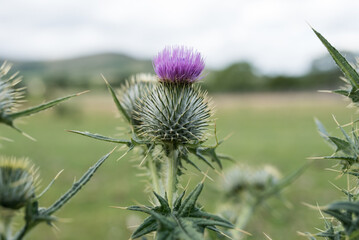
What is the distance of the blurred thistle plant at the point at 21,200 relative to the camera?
1586 mm

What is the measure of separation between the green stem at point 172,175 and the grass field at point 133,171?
11 centimetres

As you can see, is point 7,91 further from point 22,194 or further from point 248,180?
point 248,180

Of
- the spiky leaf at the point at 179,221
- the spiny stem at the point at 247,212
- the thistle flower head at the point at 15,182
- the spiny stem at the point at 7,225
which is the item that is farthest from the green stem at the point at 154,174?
the spiny stem at the point at 247,212

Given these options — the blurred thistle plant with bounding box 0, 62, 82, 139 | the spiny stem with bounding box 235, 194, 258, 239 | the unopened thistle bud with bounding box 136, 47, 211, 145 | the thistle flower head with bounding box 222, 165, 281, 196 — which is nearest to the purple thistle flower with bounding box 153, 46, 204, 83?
the unopened thistle bud with bounding box 136, 47, 211, 145

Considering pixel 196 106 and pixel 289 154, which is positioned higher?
pixel 196 106

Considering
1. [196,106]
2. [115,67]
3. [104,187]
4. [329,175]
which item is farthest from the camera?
[115,67]

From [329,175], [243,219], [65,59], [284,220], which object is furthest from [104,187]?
[65,59]

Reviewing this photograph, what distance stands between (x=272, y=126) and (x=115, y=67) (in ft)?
406

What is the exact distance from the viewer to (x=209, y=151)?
2.32 meters

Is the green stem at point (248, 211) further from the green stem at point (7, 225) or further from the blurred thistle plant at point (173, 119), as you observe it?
the green stem at point (7, 225)

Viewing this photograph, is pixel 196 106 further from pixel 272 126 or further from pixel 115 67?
pixel 115 67

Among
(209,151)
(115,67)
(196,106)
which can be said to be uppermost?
(196,106)

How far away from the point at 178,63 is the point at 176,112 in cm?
33

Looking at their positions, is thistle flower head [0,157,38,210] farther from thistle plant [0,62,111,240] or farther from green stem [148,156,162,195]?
green stem [148,156,162,195]
